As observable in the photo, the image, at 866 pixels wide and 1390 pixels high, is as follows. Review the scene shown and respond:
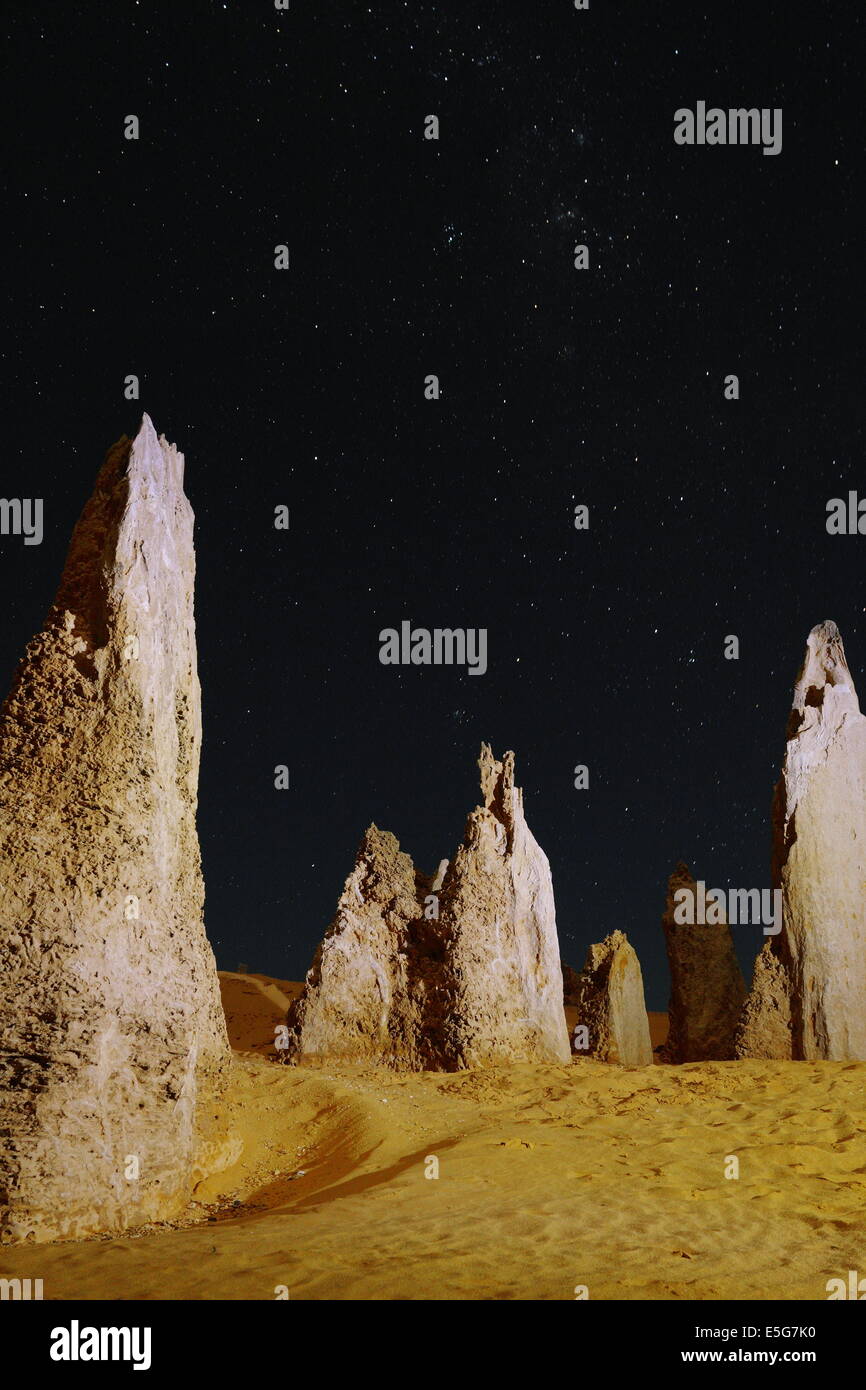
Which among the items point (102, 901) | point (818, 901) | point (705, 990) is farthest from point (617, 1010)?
point (102, 901)

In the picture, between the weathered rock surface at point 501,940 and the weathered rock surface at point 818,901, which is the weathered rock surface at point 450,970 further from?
the weathered rock surface at point 818,901

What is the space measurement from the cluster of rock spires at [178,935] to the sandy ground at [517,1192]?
505 mm

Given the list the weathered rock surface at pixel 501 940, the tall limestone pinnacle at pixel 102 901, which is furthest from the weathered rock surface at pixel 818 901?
the tall limestone pinnacle at pixel 102 901

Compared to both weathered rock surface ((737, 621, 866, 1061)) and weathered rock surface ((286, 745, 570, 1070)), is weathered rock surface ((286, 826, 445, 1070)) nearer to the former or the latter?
weathered rock surface ((286, 745, 570, 1070))

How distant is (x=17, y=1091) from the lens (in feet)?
18.0

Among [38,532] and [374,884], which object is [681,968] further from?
[38,532]

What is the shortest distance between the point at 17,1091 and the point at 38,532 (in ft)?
15.8

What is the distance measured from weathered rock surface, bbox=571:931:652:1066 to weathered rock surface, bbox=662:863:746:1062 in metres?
0.71

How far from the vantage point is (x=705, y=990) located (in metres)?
13.5

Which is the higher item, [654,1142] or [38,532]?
[38,532]

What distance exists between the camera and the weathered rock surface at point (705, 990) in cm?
1339

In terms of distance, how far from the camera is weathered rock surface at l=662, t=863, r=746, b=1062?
13.4 metres
